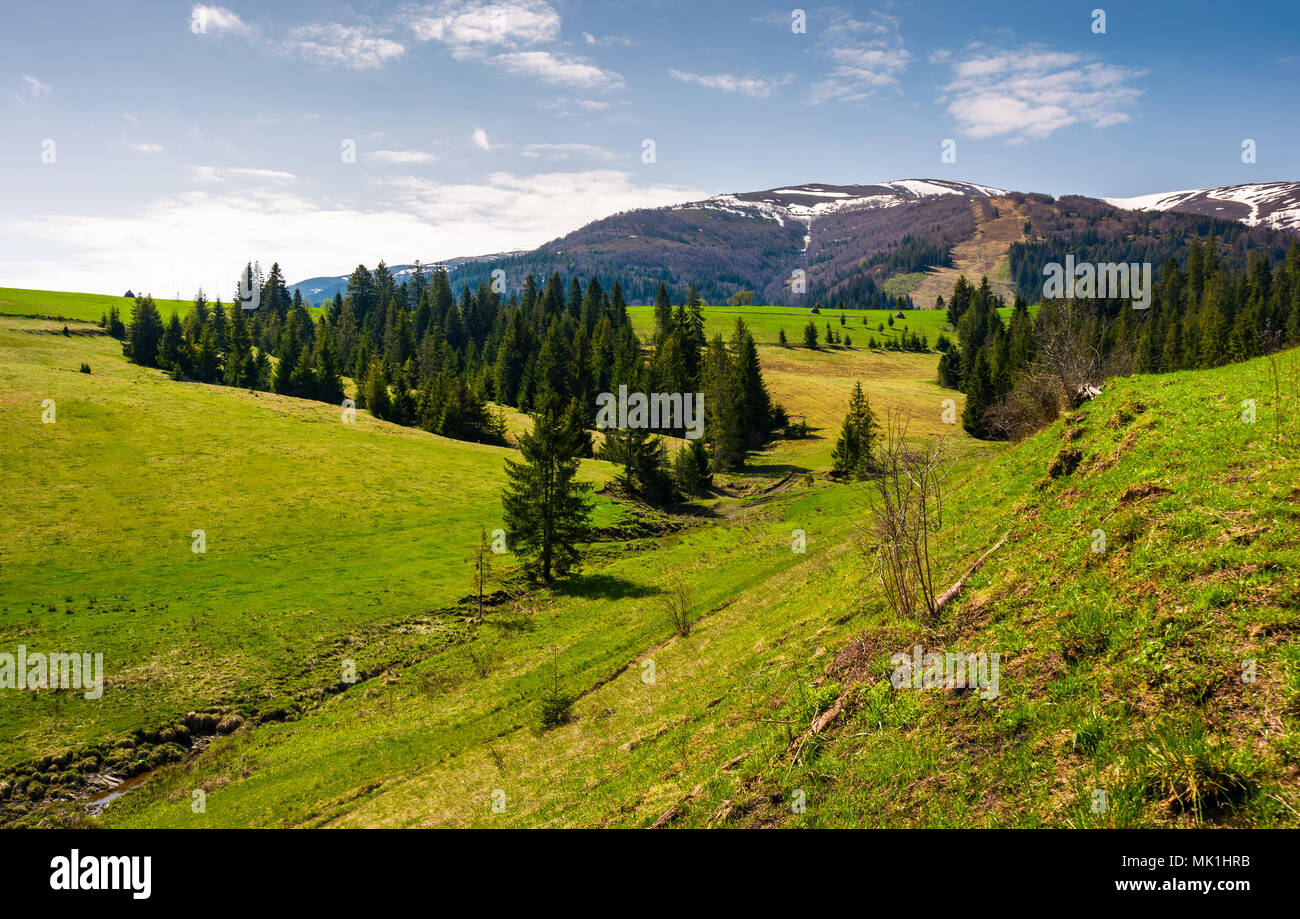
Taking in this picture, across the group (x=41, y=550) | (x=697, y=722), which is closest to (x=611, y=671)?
(x=697, y=722)

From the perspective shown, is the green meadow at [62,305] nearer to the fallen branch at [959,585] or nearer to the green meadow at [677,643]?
the green meadow at [677,643]

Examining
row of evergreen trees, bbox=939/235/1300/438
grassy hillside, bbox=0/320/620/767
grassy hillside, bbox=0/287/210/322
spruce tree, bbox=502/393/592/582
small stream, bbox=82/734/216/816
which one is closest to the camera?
small stream, bbox=82/734/216/816

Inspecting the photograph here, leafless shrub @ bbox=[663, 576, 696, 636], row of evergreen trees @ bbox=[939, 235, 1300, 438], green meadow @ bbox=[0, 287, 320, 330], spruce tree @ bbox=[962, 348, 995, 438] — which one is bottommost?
leafless shrub @ bbox=[663, 576, 696, 636]

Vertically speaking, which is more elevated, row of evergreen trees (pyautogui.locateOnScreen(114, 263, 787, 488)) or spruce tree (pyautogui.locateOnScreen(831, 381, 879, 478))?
row of evergreen trees (pyautogui.locateOnScreen(114, 263, 787, 488))

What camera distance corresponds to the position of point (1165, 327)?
115500 mm

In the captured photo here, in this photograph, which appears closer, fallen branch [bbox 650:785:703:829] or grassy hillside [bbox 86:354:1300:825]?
grassy hillside [bbox 86:354:1300:825]

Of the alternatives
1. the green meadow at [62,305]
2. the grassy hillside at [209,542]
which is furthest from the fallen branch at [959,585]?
the green meadow at [62,305]

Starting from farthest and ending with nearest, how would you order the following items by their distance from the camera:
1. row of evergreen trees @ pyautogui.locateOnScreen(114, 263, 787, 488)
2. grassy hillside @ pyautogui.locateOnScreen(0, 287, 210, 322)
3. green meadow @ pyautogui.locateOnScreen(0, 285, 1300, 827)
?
grassy hillside @ pyautogui.locateOnScreen(0, 287, 210, 322)
row of evergreen trees @ pyautogui.locateOnScreen(114, 263, 787, 488)
green meadow @ pyautogui.locateOnScreen(0, 285, 1300, 827)

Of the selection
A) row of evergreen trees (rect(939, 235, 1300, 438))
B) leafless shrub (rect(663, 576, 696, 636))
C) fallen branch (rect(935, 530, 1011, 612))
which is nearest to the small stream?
leafless shrub (rect(663, 576, 696, 636))

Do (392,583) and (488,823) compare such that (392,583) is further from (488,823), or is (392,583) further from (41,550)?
(488,823)

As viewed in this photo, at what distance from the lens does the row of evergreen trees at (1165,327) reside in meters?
86.6

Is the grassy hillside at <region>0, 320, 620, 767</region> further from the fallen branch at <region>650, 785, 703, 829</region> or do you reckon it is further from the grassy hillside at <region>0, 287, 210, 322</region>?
the grassy hillside at <region>0, 287, 210, 322</region>

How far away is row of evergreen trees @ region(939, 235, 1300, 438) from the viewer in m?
86.6
